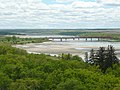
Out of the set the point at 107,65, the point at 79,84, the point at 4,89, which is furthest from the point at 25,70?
the point at 107,65

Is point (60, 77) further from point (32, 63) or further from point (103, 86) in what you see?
point (32, 63)

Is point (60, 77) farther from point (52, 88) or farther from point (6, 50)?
point (6, 50)

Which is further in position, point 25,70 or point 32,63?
point 32,63

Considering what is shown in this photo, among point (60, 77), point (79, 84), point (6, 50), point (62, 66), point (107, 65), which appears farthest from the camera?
point (6, 50)

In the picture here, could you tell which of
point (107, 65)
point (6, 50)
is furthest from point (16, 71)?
point (6, 50)

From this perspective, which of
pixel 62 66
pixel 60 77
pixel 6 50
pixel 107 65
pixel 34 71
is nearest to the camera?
pixel 60 77

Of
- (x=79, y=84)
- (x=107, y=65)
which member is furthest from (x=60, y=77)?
(x=107, y=65)

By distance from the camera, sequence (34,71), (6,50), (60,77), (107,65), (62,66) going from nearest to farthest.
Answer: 1. (60,77)
2. (34,71)
3. (62,66)
4. (107,65)
5. (6,50)

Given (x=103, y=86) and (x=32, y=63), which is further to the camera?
(x=32, y=63)

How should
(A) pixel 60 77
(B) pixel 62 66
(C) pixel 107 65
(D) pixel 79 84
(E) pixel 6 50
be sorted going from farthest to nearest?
(E) pixel 6 50, (C) pixel 107 65, (B) pixel 62 66, (A) pixel 60 77, (D) pixel 79 84
